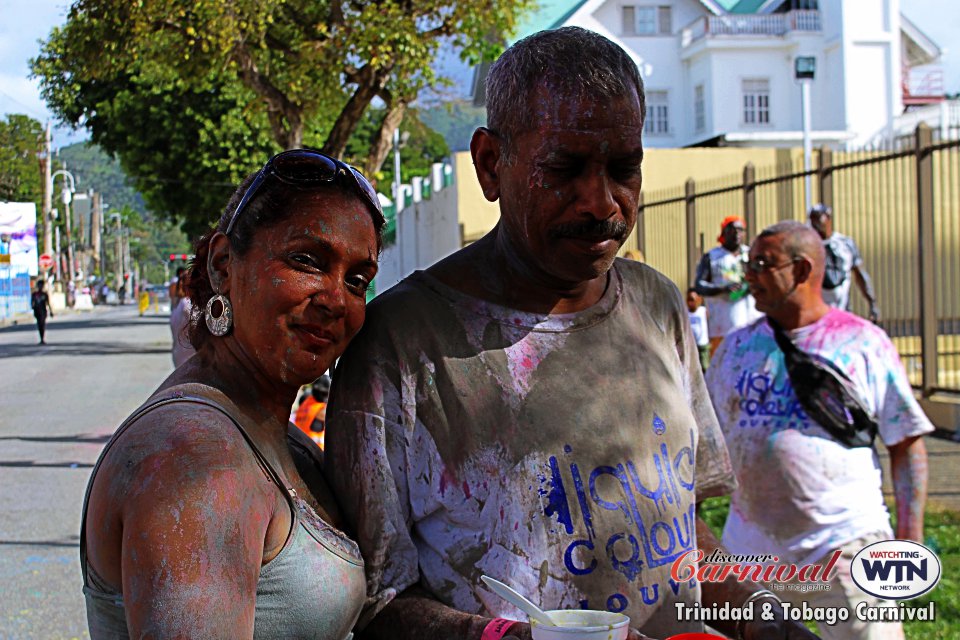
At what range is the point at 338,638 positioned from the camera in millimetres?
1835

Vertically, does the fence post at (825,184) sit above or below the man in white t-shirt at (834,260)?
above

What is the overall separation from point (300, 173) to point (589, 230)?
0.55 meters

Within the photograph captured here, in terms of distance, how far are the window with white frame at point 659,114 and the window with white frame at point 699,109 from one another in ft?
3.14

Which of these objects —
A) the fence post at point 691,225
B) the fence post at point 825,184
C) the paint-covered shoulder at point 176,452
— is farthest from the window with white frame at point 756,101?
the paint-covered shoulder at point 176,452

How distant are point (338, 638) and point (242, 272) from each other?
666mm

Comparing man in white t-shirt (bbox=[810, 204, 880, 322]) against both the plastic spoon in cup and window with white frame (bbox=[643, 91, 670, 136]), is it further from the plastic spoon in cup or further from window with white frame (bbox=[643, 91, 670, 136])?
window with white frame (bbox=[643, 91, 670, 136])

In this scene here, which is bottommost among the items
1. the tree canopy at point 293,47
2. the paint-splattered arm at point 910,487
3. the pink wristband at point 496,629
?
the paint-splattered arm at point 910,487

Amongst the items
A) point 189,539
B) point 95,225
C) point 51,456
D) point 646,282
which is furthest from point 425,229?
point 95,225

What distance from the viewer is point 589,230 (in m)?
2.01

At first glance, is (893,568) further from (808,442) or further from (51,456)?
(51,456)

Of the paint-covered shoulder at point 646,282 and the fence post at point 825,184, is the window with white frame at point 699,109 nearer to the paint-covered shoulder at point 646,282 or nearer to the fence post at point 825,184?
the fence post at point 825,184

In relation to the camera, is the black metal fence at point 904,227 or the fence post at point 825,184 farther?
the fence post at point 825,184

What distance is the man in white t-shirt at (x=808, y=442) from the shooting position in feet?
12.9

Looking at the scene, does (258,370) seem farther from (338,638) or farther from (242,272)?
(338,638)
